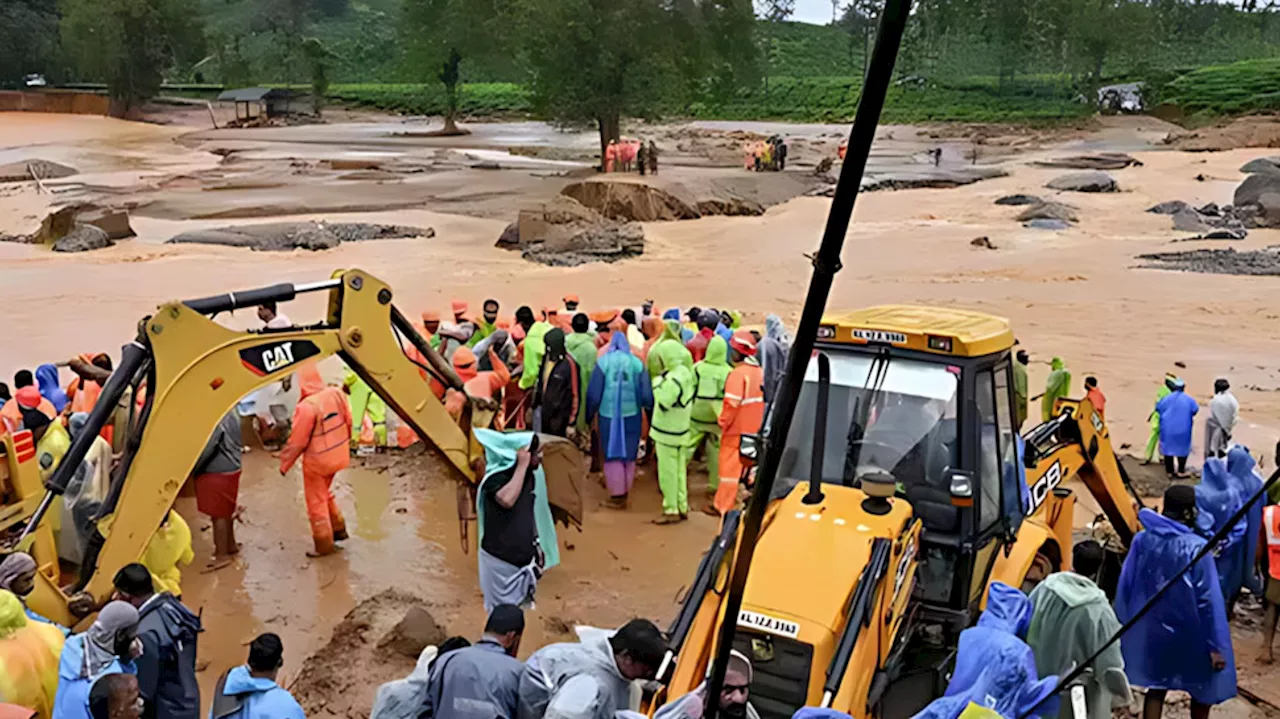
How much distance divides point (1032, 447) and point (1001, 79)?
2686 inches

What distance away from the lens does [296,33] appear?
98.6 meters

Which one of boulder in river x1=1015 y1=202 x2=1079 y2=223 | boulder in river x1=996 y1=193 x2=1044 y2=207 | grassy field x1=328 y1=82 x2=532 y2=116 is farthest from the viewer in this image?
Result: grassy field x1=328 y1=82 x2=532 y2=116

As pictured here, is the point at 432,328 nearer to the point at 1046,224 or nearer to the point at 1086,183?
the point at 1046,224

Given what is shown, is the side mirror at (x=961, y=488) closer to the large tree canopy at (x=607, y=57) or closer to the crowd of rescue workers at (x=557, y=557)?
the crowd of rescue workers at (x=557, y=557)

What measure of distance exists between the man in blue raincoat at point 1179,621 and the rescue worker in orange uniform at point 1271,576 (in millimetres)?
1426

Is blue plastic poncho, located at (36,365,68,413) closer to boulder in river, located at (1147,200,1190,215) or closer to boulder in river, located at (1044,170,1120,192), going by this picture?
boulder in river, located at (1147,200,1190,215)

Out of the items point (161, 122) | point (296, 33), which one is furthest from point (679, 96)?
point (296, 33)

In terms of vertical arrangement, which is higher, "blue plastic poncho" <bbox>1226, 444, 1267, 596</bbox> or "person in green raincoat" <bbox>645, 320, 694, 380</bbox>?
"person in green raincoat" <bbox>645, 320, 694, 380</bbox>

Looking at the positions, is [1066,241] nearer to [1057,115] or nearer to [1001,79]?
[1057,115]

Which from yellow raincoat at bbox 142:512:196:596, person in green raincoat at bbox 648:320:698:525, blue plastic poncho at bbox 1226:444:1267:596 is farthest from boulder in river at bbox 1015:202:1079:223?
yellow raincoat at bbox 142:512:196:596

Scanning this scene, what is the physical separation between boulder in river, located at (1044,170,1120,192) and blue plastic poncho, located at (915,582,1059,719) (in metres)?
37.3

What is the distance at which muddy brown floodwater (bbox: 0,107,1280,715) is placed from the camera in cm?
901

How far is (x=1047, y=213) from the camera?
106 feet

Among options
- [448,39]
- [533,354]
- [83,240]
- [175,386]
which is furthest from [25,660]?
[448,39]
